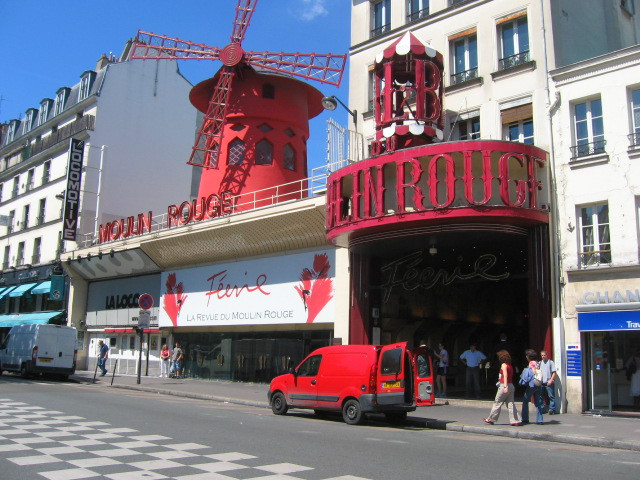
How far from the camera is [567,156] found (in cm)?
1553

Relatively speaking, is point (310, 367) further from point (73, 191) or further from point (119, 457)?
point (73, 191)

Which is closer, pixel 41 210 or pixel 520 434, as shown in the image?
pixel 520 434

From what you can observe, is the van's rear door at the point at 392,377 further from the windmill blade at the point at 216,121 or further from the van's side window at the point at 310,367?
the windmill blade at the point at 216,121

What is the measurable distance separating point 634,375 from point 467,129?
784 centimetres

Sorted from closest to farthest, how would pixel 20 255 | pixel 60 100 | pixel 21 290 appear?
pixel 21 290 < pixel 20 255 < pixel 60 100

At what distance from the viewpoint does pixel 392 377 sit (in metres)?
12.2

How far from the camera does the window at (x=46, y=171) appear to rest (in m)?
37.8

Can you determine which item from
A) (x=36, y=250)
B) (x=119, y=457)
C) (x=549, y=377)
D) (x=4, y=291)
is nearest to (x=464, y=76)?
(x=549, y=377)

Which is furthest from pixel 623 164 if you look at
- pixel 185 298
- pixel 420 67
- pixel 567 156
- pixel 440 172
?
pixel 185 298

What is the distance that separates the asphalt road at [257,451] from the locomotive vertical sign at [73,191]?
21260mm

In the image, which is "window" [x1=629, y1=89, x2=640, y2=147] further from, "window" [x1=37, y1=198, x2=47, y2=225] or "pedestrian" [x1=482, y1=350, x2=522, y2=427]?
"window" [x1=37, y1=198, x2=47, y2=225]

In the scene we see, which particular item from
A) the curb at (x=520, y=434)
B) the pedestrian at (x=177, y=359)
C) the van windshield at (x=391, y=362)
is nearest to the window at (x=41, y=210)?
the pedestrian at (x=177, y=359)

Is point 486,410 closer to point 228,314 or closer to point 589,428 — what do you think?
point 589,428

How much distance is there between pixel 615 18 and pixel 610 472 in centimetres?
1726
